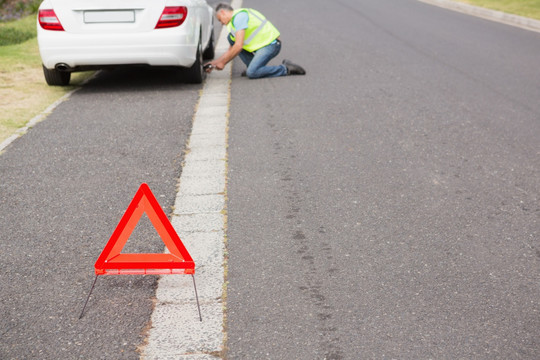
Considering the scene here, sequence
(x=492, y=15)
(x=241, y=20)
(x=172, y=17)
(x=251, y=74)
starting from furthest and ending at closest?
(x=492, y=15) < (x=251, y=74) < (x=241, y=20) < (x=172, y=17)

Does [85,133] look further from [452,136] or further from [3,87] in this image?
[452,136]

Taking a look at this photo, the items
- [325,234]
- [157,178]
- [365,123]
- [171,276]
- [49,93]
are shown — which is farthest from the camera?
[49,93]

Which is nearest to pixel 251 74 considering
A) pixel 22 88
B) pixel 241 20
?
pixel 241 20

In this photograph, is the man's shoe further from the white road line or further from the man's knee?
the white road line

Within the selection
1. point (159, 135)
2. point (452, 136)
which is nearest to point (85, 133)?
Answer: point (159, 135)

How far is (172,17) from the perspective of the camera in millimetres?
8227

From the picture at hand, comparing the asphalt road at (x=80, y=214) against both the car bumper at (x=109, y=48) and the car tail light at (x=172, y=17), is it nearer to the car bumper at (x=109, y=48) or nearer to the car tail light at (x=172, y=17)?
the car bumper at (x=109, y=48)

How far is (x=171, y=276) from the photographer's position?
3812 mm

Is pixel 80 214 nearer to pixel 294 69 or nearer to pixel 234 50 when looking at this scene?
pixel 234 50

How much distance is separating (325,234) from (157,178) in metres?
1.59

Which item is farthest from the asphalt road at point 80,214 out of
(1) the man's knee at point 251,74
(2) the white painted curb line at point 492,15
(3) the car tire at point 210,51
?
(2) the white painted curb line at point 492,15

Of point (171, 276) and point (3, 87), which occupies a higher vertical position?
point (171, 276)

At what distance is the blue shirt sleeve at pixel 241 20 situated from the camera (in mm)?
9391

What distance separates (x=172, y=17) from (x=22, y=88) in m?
2.22
